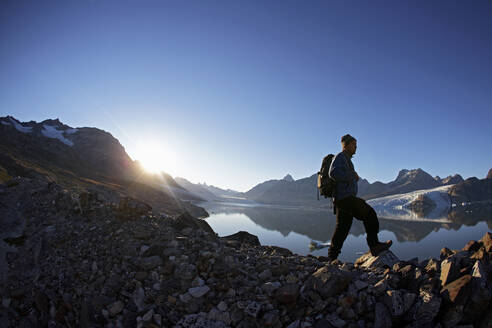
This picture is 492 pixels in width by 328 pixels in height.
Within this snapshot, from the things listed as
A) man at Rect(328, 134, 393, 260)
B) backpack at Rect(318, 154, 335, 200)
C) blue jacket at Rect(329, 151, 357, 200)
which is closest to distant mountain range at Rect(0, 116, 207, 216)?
backpack at Rect(318, 154, 335, 200)

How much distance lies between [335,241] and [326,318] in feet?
8.98

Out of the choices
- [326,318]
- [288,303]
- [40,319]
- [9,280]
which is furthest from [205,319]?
[9,280]

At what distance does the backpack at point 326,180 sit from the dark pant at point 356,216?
334 millimetres

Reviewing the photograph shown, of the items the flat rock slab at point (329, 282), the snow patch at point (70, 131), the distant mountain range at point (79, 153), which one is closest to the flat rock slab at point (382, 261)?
the flat rock slab at point (329, 282)

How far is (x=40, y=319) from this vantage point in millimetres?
4855

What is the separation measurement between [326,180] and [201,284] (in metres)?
3.74

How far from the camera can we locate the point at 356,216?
18.6ft

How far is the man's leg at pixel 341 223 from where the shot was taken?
18.9 ft

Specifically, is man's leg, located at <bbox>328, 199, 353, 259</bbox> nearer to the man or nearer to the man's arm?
the man

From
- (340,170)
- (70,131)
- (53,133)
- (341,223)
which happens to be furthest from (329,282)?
(70,131)

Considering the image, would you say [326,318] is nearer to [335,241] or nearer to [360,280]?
[360,280]

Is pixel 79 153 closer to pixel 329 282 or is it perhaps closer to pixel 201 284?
pixel 201 284

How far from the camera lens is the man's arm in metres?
5.60

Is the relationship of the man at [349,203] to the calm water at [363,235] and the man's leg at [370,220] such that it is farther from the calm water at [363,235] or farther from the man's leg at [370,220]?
the calm water at [363,235]
